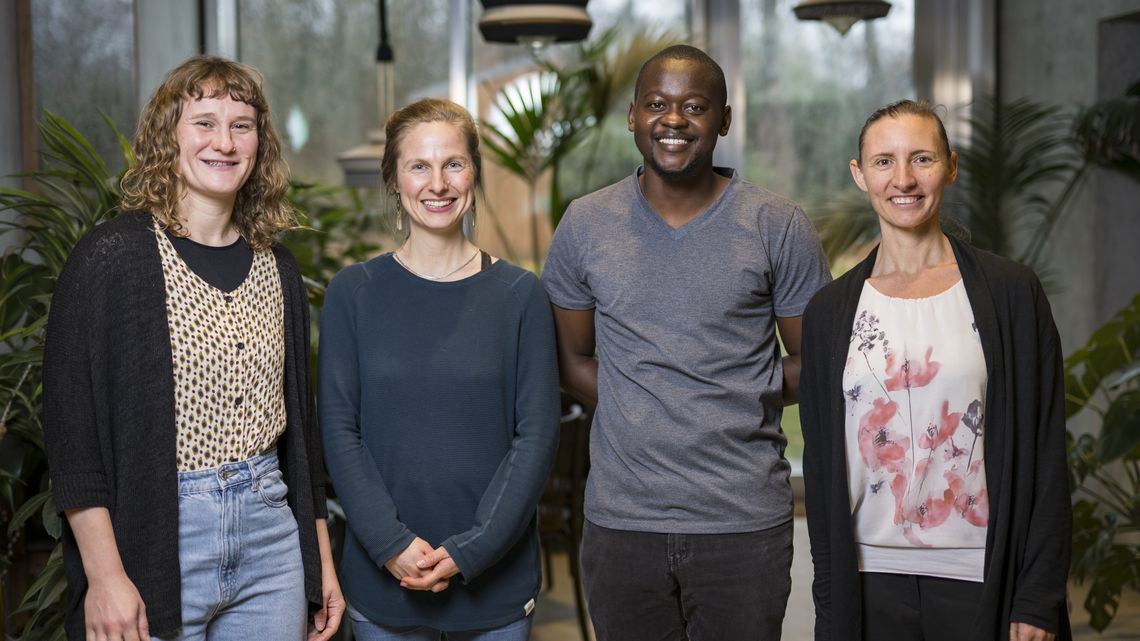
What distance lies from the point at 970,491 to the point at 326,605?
3.39 ft

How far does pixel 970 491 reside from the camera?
1.86m

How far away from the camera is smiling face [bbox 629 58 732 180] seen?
2.12 metres

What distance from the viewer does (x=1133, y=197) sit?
195 inches

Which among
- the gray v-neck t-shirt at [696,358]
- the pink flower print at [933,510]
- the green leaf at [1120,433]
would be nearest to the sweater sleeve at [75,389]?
the gray v-neck t-shirt at [696,358]

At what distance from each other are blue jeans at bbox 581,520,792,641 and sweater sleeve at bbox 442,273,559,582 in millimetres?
197

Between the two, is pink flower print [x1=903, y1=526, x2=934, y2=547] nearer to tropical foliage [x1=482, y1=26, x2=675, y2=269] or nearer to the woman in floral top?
the woman in floral top

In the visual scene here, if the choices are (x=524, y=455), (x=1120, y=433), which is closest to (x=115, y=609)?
(x=524, y=455)

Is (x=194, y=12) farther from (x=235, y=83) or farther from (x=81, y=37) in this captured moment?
(x=235, y=83)

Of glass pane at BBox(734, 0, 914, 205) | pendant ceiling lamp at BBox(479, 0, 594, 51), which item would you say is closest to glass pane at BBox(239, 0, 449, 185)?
glass pane at BBox(734, 0, 914, 205)

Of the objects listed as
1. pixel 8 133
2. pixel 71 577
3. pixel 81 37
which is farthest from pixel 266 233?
pixel 81 37

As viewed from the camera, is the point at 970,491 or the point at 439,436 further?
the point at 439,436

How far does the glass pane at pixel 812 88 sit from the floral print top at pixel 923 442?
4.35 metres

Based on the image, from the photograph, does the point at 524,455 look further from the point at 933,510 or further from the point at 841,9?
the point at 841,9

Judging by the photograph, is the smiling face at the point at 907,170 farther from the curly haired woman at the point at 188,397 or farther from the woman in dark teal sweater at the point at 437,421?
the curly haired woman at the point at 188,397
